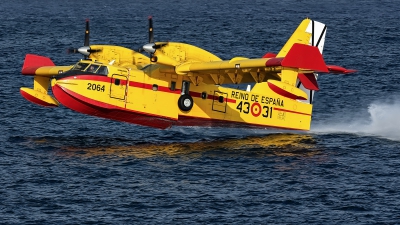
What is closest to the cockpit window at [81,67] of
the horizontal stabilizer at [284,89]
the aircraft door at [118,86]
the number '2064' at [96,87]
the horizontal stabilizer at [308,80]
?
the number '2064' at [96,87]

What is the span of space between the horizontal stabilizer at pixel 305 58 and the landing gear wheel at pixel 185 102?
7.38 m

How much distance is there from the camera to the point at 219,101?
55438 millimetres

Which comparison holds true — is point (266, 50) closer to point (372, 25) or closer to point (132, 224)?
point (372, 25)

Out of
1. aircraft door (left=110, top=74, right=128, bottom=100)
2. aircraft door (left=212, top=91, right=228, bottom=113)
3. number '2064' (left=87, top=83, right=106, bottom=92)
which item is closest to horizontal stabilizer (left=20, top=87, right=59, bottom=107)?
number '2064' (left=87, top=83, right=106, bottom=92)

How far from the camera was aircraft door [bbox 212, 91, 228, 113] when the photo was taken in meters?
55.3

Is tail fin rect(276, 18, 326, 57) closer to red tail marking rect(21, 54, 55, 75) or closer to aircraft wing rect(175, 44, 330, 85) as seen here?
aircraft wing rect(175, 44, 330, 85)

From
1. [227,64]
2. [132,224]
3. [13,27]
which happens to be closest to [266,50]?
[13,27]

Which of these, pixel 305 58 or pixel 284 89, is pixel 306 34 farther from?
pixel 284 89

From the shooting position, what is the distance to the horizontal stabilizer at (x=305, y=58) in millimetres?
50156

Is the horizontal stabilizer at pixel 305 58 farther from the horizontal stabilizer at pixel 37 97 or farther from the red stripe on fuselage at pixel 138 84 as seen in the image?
the horizontal stabilizer at pixel 37 97

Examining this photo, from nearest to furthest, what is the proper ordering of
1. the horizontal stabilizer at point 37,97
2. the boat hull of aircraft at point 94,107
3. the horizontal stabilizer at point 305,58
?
the horizontal stabilizer at point 305,58 < the boat hull of aircraft at point 94,107 < the horizontal stabilizer at point 37,97

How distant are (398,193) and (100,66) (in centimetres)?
1948

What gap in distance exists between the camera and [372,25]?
119125mm

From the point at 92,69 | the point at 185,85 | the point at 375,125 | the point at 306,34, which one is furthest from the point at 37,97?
the point at 375,125
